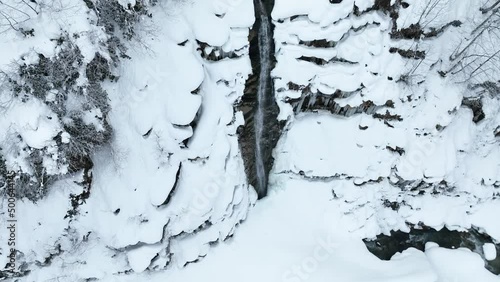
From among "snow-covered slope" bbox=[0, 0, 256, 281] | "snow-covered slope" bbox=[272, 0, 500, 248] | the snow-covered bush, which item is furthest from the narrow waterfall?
the snow-covered bush

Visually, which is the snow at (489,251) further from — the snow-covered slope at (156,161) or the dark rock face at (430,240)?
the snow-covered slope at (156,161)

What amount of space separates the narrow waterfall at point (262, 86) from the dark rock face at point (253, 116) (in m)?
0.06

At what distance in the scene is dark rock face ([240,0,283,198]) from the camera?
42.0ft

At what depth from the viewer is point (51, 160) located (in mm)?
9617

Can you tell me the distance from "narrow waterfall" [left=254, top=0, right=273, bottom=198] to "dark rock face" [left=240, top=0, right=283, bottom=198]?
6 cm

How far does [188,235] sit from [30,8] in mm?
8332

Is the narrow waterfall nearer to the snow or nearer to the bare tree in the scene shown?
the bare tree

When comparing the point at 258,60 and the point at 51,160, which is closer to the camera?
the point at 51,160

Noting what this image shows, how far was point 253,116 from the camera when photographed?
13.5 m

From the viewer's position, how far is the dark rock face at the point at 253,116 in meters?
12.8

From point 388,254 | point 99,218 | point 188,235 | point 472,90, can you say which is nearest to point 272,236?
point 188,235

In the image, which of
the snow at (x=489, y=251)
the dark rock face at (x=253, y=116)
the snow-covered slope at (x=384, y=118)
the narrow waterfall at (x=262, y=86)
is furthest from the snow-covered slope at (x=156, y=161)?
the snow at (x=489, y=251)

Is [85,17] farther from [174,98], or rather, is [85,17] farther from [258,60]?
[258,60]

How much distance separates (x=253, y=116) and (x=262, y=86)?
120cm
